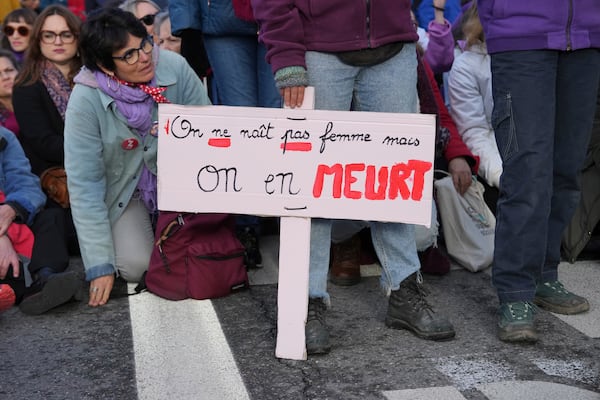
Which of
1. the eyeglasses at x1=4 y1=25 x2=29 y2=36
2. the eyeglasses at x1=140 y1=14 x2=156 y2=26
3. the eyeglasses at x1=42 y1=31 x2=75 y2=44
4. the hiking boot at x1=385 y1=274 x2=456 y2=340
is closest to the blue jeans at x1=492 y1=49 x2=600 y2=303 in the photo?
the hiking boot at x1=385 y1=274 x2=456 y2=340

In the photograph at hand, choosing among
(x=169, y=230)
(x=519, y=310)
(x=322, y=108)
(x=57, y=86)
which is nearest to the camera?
(x=322, y=108)

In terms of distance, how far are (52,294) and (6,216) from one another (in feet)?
1.88

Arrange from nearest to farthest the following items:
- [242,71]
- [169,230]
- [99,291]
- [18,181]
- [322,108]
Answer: [322,108] → [99,291] → [169,230] → [18,181] → [242,71]

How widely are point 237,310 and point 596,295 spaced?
63.3 inches

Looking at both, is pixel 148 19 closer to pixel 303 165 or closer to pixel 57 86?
pixel 57 86

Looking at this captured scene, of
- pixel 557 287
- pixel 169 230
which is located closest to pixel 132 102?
pixel 169 230

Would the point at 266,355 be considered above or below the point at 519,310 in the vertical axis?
below

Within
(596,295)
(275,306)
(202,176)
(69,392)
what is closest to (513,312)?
(596,295)

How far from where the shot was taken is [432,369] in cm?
308

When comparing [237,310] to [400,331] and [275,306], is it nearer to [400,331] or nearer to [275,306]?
[275,306]

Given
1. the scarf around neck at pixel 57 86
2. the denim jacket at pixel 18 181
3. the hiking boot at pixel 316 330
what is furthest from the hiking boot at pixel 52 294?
the scarf around neck at pixel 57 86

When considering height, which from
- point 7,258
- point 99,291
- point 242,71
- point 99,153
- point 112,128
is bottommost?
point 99,291

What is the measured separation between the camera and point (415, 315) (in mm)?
3393

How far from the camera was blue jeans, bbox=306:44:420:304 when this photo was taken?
3217 mm
